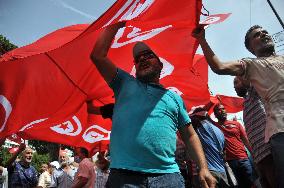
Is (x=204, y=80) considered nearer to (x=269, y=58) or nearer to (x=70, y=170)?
(x=269, y=58)

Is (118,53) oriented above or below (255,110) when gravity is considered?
above

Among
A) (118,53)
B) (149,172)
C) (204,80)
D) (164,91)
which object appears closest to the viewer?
(149,172)

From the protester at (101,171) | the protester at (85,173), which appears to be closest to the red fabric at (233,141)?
the protester at (101,171)

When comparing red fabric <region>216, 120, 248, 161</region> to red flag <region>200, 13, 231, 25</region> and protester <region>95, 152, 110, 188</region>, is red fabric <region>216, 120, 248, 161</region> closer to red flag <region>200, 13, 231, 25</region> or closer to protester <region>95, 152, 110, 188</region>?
protester <region>95, 152, 110, 188</region>

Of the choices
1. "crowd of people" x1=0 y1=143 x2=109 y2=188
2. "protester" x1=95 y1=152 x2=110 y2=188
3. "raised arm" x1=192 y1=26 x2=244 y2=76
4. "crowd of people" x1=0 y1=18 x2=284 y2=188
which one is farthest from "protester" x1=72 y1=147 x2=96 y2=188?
"raised arm" x1=192 y1=26 x2=244 y2=76

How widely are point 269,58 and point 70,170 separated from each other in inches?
292

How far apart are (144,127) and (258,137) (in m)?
1.19

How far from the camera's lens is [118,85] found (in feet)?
9.05

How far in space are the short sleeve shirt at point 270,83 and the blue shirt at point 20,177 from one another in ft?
18.6

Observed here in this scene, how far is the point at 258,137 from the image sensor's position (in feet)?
10.1

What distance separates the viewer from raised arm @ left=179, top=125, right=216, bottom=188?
2367 millimetres

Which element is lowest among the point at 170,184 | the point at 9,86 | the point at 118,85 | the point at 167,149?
the point at 170,184

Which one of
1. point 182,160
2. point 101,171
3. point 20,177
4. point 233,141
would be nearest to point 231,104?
point 233,141

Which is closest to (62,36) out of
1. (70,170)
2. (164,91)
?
(164,91)
